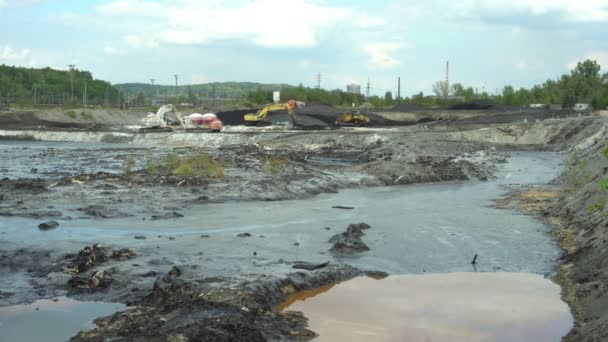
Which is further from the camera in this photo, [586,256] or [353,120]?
[353,120]

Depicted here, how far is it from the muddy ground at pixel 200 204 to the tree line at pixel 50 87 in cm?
8854

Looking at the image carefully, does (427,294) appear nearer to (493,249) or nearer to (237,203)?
(493,249)

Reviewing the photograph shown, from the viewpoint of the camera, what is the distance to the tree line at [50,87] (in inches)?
4806

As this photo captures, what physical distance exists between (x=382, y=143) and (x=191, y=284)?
33.6 m

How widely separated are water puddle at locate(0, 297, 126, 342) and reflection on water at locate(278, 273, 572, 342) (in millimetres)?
2715

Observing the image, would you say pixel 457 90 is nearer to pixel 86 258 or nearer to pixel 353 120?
pixel 353 120

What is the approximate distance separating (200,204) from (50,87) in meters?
132

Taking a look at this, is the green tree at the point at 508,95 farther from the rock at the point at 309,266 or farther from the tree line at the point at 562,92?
the rock at the point at 309,266

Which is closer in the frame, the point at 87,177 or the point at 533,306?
the point at 533,306

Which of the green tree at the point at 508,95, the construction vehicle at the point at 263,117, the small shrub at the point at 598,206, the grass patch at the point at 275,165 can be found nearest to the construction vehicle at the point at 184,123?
the construction vehicle at the point at 263,117

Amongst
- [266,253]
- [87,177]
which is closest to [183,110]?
[87,177]

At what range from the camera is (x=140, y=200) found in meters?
19.3

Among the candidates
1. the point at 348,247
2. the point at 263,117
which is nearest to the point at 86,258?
the point at 348,247

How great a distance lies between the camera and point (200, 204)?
19344 millimetres
